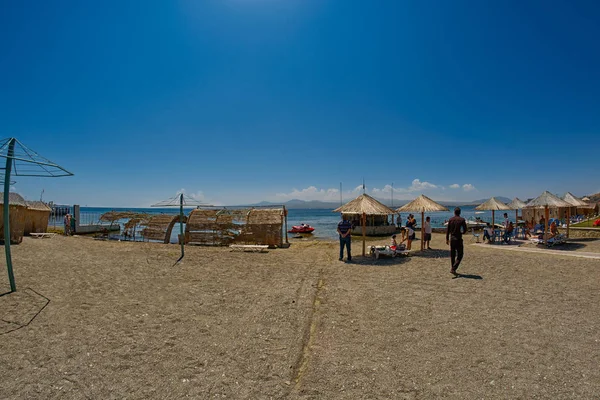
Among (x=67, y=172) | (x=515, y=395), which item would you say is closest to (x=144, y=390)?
(x=515, y=395)

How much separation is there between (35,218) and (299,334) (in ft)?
78.7

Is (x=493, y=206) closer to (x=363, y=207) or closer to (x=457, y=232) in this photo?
(x=363, y=207)

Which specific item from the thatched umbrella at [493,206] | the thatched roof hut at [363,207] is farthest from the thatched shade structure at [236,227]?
the thatched umbrella at [493,206]

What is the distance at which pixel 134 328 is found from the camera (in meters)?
5.92

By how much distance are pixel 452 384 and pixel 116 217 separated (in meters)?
26.8

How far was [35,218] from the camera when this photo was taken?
21.4 m

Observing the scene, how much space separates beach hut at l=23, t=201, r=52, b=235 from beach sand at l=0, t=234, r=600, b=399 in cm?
1355

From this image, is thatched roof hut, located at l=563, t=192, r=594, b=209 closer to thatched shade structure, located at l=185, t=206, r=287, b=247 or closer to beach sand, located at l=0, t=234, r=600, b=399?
beach sand, located at l=0, t=234, r=600, b=399

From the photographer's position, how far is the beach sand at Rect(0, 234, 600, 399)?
13.5 feet

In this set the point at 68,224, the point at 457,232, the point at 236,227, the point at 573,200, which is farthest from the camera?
the point at 68,224

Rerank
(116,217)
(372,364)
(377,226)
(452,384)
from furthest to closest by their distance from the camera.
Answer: (377,226), (116,217), (372,364), (452,384)

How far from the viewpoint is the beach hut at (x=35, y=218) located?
20703 mm

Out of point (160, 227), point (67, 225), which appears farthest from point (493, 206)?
point (67, 225)

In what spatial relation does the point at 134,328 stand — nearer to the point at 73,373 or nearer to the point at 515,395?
the point at 73,373
